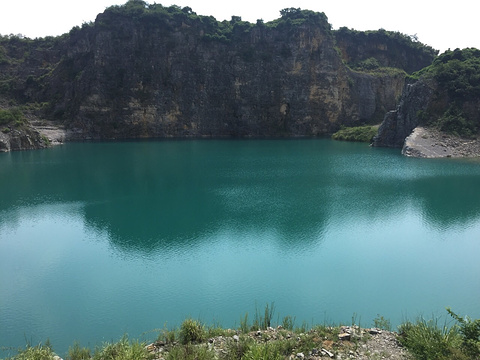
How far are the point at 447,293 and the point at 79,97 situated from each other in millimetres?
66070

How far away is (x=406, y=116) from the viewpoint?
51312 millimetres

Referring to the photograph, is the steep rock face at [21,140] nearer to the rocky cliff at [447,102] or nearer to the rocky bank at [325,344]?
the rocky cliff at [447,102]

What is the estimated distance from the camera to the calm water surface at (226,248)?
12602 mm

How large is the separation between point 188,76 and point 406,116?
3873 cm

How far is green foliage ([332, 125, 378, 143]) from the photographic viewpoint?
62.8 metres

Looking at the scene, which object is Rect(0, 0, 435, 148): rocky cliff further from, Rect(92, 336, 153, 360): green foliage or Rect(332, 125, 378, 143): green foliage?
Rect(92, 336, 153, 360): green foliage

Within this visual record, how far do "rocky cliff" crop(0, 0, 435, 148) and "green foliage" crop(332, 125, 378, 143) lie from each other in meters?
7.22

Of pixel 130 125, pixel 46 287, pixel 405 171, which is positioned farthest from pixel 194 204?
pixel 130 125

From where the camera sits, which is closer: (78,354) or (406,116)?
(78,354)

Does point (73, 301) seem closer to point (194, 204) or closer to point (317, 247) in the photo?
point (317, 247)

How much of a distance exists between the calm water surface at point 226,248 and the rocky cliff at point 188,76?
33841 millimetres

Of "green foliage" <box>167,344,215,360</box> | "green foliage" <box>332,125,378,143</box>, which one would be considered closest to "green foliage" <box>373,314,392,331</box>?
"green foliage" <box>167,344,215,360</box>

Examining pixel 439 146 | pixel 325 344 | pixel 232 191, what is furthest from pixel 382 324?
pixel 439 146

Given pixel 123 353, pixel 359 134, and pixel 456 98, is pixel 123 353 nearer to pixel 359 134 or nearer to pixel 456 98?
pixel 456 98
